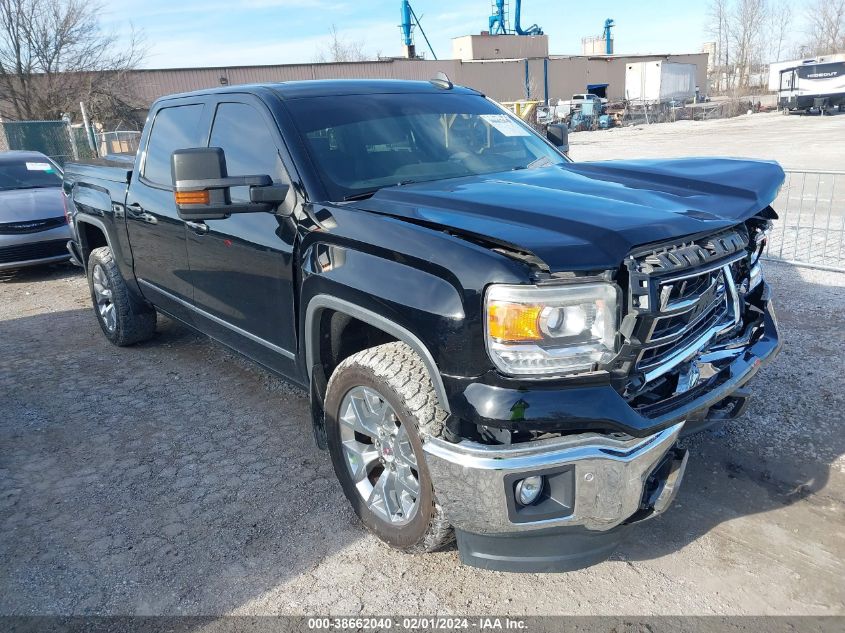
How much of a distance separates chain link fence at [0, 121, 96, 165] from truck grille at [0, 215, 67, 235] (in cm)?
1097

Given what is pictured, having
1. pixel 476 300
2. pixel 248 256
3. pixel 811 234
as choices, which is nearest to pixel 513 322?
pixel 476 300

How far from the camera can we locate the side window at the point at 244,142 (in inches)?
130

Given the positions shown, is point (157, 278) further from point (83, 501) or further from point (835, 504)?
point (835, 504)

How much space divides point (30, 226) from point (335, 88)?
6.47m

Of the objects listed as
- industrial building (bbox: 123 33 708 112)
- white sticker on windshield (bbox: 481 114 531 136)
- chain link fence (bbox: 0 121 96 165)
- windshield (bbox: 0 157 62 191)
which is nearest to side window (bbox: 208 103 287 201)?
white sticker on windshield (bbox: 481 114 531 136)

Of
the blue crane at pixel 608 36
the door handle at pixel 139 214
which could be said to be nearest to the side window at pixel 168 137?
the door handle at pixel 139 214

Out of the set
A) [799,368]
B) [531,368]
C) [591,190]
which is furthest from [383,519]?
[799,368]

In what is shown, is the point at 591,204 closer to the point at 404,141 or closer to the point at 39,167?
the point at 404,141

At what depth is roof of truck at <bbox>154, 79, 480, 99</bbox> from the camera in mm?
3525

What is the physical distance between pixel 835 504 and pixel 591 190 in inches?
71.3

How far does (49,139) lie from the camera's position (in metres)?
19.1

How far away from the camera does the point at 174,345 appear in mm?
5758

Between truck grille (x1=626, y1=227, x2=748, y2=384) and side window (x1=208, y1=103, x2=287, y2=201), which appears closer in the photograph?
truck grille (x1=626, y1=227, x2=748, y2=384)

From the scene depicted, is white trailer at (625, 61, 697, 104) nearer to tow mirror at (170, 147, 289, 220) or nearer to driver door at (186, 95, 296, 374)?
driver door at (186, 95, 296, 374)
